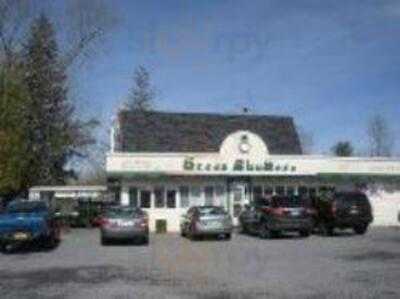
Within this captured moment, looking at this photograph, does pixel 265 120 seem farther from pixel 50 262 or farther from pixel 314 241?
pixel 50 262

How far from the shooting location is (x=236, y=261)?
83.1 ft

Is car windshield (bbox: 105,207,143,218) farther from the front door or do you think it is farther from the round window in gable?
the round window in gable

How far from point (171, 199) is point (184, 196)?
0.79 meters

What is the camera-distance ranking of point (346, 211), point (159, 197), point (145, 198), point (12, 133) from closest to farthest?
point (346, 211) → point (145, 198) → point (159, 197) → point (12, 133)

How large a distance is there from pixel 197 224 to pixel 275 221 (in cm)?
329

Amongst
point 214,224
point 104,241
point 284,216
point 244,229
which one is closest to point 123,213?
point 104,241

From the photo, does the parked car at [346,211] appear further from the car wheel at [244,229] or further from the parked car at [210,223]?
the parked car at [210,223]

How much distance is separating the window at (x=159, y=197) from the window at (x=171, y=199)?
10.7 inches

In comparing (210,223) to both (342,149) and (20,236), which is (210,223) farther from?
(342,149)

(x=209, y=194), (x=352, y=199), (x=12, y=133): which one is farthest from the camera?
(x=12, y=133)

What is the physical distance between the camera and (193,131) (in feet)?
175

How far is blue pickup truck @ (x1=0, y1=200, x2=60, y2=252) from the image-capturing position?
31.4 m

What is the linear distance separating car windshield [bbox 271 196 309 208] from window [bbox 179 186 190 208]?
9051mm

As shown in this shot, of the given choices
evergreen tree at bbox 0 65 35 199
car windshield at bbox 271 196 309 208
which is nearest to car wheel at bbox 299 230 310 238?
car windshield at bbox 271 196 309 208
